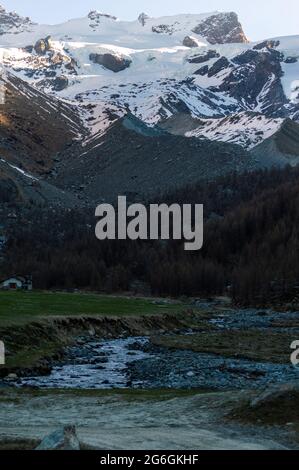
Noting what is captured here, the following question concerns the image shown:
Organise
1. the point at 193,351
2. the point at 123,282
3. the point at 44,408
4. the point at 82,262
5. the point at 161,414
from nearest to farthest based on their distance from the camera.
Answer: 1. the point at 161,414
2. the point at 44,408
3. the point at 193,351
4. the point at 123,282
5. the point at 82,262

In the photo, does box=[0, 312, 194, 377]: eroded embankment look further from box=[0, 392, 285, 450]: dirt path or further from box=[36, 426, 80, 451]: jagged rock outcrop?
box=[36, 426, 80, 451]: jagged rock outcrop

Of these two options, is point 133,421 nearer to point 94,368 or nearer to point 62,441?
point 62,441

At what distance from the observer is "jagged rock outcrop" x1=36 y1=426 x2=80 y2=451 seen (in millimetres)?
17312

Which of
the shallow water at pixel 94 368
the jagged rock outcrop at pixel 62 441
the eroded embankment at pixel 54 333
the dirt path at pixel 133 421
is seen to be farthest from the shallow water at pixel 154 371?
the jagged rock outcrop at pixel 62 441

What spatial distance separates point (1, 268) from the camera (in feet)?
646

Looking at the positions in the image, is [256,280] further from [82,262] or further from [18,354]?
[18,354]

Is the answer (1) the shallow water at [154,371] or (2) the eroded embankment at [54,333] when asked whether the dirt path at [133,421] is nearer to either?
(1) the shallow water at [154,371]

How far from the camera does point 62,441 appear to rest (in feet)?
57.0

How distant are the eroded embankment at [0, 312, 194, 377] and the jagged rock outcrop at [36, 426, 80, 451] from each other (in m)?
24.1

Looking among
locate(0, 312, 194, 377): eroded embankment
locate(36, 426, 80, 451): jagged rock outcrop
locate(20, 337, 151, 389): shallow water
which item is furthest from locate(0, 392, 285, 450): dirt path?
locate(0, 312, 194, 377): eroded embankment

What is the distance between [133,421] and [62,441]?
10270 mm
